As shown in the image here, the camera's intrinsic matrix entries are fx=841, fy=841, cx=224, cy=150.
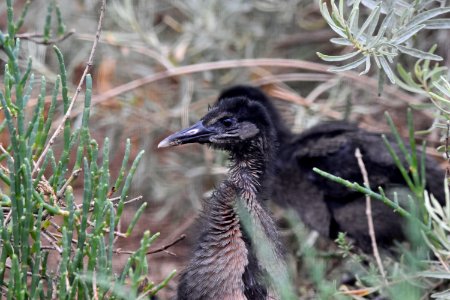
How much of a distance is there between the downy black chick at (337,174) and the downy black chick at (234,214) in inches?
41.0

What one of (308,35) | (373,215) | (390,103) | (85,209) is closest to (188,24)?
(308,35)

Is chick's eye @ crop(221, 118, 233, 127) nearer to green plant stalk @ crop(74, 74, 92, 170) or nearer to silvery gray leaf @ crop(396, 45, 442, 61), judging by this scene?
silvery gray leaf @ crop(396, 45, 442, 61)

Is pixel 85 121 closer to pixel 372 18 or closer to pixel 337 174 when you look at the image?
pixel 372 18

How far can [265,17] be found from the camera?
25.3ft

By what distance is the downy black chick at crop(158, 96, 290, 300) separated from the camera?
3.71 metres

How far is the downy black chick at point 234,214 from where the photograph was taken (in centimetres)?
371

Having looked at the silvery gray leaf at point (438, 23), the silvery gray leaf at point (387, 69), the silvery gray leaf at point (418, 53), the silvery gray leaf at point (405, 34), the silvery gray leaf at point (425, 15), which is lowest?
the silvery gray leaf at point (387, 69)

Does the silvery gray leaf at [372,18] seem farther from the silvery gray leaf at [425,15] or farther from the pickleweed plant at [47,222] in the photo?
the pickleweed plant at [47,222]

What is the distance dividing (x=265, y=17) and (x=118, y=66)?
142cm

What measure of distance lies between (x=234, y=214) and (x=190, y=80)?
3.39 metres

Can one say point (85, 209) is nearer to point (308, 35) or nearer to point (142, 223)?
point (142, 223)

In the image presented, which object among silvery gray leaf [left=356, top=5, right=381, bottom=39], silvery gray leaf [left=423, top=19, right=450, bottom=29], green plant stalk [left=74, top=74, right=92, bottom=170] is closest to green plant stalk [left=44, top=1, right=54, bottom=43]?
green plant stalk [left=74, top=74, right=92, bottom=170]

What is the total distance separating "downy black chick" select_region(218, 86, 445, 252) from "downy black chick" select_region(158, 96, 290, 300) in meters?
1.04

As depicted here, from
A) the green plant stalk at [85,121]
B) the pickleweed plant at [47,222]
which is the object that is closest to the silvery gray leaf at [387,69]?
the pickleweed plant at [47,222]
